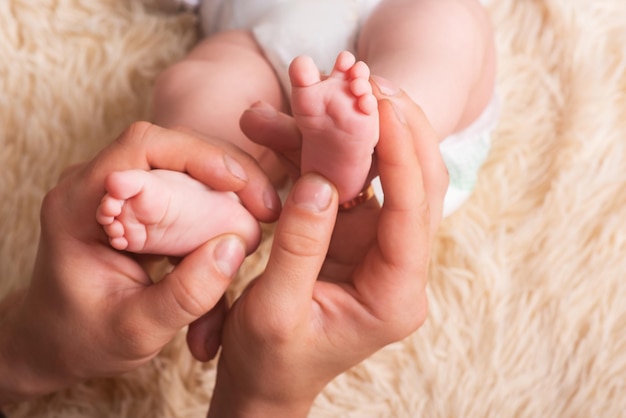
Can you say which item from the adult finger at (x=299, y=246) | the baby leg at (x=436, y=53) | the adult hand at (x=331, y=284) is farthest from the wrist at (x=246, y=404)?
the baby leg at (x=436, y=53)

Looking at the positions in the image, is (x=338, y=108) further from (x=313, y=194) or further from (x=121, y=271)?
(x=121, y=271)

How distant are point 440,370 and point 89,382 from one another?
0.41 meters

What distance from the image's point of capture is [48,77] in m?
1.04

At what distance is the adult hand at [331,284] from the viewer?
62cm

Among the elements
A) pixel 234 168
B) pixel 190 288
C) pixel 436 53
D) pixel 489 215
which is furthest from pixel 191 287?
pixel 489 215

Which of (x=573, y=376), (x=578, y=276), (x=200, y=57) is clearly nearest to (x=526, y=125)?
(x=578, y=276)

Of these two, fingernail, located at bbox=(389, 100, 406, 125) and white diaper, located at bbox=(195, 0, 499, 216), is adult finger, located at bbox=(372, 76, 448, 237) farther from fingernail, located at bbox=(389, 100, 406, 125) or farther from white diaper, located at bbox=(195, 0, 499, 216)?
white diaper, located at bbox=(195, 0, 499, 216)

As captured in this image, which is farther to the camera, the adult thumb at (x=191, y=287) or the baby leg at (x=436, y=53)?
the baby leg at (x=436, y=53)

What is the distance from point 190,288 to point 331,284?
143 millimetres

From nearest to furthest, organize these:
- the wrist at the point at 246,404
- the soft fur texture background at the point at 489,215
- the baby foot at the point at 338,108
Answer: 1. the baby foot at the point at 338,108
2. the wrist at the point at 246,404
3. the soft fur texture background at the point at 489,215

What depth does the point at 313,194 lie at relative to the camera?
24.5 inches

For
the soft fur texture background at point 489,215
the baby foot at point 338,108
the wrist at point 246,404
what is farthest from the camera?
the soft fur texture background at point 489,215

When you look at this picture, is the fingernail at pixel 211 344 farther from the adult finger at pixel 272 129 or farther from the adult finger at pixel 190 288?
the adult finger at pixel 272 129

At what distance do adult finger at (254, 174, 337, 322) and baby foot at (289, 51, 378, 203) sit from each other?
0.04m
